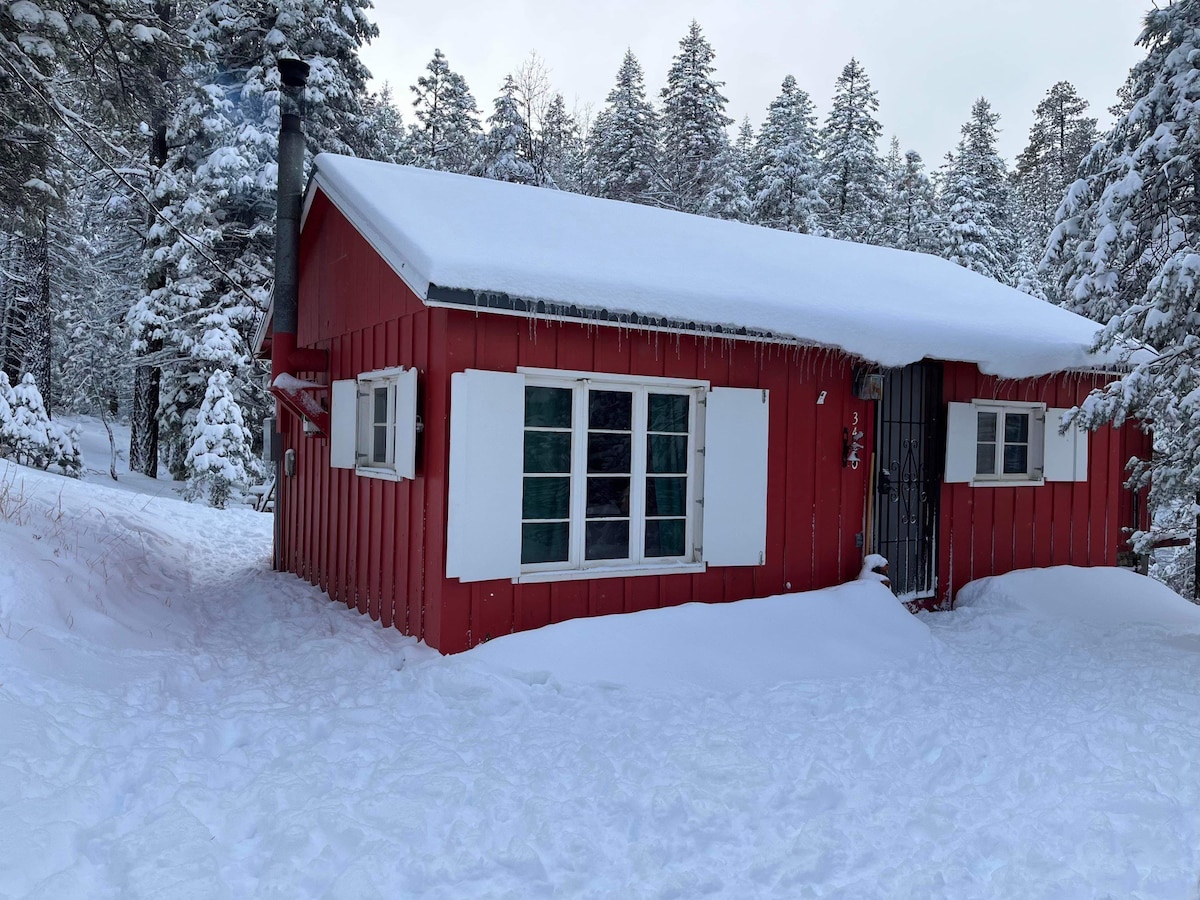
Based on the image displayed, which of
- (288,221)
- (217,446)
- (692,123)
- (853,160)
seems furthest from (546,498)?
(692,123)

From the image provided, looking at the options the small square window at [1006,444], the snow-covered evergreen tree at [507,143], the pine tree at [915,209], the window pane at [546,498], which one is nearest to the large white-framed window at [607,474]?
the window pane at [546,498]

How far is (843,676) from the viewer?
5.36m

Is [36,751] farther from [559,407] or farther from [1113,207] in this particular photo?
[1113,207]

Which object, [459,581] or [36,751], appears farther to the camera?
[459,581]

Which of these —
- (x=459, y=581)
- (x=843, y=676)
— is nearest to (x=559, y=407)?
(x=459, y=581)

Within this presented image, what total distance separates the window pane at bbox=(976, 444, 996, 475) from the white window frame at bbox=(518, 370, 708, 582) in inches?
134

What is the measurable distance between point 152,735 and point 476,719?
1.54 meters

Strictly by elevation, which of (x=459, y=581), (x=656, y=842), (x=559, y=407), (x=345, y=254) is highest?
(x=345, y=254)

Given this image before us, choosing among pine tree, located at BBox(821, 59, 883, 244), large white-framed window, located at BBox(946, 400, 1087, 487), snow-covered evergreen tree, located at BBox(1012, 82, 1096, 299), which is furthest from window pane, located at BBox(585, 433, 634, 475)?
snow-covered evergreen tree, located at BBox(1012, 82, 1096, 299)

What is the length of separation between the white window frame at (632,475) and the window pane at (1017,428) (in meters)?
3.74

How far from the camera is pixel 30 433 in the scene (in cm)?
1343

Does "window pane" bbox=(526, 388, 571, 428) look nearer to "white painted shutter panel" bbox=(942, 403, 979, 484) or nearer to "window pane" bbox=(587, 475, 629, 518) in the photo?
"window pane" bbox=(587, 475, 629, 518)

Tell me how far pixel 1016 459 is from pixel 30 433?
14605 millimetres

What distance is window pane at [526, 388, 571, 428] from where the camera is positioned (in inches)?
213
